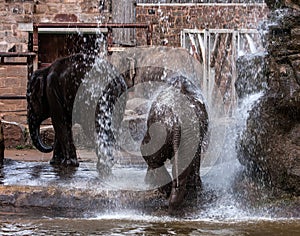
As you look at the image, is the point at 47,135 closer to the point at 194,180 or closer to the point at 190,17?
the point at 194,180

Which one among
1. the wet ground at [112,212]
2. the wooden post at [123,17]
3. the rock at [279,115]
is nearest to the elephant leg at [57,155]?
the wet ground at [112,212]

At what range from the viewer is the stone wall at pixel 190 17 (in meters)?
27.2

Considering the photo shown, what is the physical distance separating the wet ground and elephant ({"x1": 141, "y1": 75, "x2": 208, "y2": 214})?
0.51ft

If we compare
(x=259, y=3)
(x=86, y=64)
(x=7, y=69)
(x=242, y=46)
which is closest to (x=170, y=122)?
(x=86, y=64)

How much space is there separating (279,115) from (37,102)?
349cm

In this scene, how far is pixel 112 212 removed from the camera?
265 inches

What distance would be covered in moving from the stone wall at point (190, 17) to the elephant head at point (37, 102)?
18040mm

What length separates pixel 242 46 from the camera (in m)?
19.1

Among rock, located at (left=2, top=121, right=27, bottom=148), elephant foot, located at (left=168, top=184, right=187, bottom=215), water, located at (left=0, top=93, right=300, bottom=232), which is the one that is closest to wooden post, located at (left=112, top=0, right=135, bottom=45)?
rock, located at (left=2, top=121, right=27, bottom=148)

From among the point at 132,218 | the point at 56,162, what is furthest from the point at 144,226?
the point at 56,162

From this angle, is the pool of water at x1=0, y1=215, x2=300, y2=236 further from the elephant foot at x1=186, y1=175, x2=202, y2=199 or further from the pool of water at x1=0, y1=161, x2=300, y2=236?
the elephant foot at x1=186, y1=175, x2=202, y2=199

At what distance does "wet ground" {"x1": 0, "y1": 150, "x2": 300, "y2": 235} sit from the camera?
6.02 metres

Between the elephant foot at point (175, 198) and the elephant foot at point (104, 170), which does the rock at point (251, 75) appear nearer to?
the elephant foot at point (175, 198)

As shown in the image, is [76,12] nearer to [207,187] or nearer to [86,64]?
[86,64]
